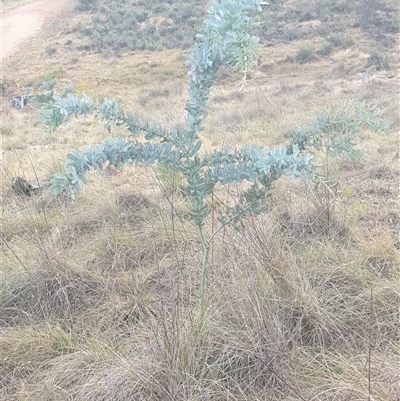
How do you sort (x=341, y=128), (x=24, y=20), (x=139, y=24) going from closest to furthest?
(x=341, y=128) → (x=139, y=24) → (x=24, y=20)

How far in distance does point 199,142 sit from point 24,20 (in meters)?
25.3

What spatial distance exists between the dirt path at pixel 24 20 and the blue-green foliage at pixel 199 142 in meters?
20.6

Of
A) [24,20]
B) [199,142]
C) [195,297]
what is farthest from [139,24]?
[199,142]

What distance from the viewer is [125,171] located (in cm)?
484

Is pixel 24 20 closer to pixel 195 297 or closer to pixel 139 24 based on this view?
pixel 139 24

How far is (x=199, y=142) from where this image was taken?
67.0 inches

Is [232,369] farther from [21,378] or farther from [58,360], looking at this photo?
[21,378]

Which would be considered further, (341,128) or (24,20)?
(24,20)

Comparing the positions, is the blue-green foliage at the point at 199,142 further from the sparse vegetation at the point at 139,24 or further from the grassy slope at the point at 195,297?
the sparse vegetation at the point at 139,24

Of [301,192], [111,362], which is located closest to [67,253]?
[111,362]

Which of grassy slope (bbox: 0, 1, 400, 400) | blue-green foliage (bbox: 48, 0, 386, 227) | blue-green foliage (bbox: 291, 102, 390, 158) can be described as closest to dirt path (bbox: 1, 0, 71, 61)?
grassy slope (bbox: 0, 1, 400, 400)

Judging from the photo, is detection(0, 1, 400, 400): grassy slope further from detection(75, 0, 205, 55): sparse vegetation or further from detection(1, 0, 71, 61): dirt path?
detection(1, 0, 71, 61): dirt path

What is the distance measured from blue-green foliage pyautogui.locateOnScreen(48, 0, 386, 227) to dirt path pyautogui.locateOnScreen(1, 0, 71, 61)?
20622mm

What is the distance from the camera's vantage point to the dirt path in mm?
21266
